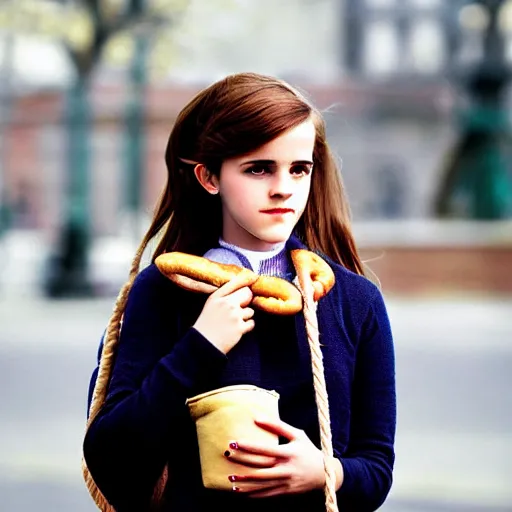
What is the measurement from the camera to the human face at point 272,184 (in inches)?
71.5

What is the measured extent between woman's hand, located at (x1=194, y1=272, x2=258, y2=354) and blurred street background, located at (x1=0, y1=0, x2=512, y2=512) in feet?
1.89

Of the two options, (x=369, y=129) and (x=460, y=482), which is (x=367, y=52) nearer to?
(x=369, y=129)

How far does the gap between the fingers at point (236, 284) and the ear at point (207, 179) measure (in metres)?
0.19

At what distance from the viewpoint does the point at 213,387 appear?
69.3 inches

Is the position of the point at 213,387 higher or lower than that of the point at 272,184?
lower

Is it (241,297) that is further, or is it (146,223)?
(146,223)

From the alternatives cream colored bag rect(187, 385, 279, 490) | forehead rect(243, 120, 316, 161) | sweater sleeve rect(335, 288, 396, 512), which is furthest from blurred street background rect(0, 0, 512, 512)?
cream colored bag rect(187, 385, 279, 490)

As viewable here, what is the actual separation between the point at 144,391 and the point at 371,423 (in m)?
0.33

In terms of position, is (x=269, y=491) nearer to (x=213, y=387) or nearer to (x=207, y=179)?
(x=213, y=387)

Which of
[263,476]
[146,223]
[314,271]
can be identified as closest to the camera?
[263,476]

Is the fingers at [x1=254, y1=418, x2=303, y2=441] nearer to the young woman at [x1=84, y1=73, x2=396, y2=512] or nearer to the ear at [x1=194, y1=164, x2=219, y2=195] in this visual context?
the young woman at [x1=84, y1=73, x2=396, y2=512]

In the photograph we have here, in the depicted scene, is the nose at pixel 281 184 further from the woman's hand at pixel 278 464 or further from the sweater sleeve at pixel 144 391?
the woman's hand at pixel 278 464

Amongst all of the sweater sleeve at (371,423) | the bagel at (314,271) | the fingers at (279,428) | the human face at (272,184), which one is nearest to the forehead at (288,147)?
the human face at (272,184)

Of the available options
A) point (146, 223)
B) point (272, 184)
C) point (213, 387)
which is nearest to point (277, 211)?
point (272, 184)
